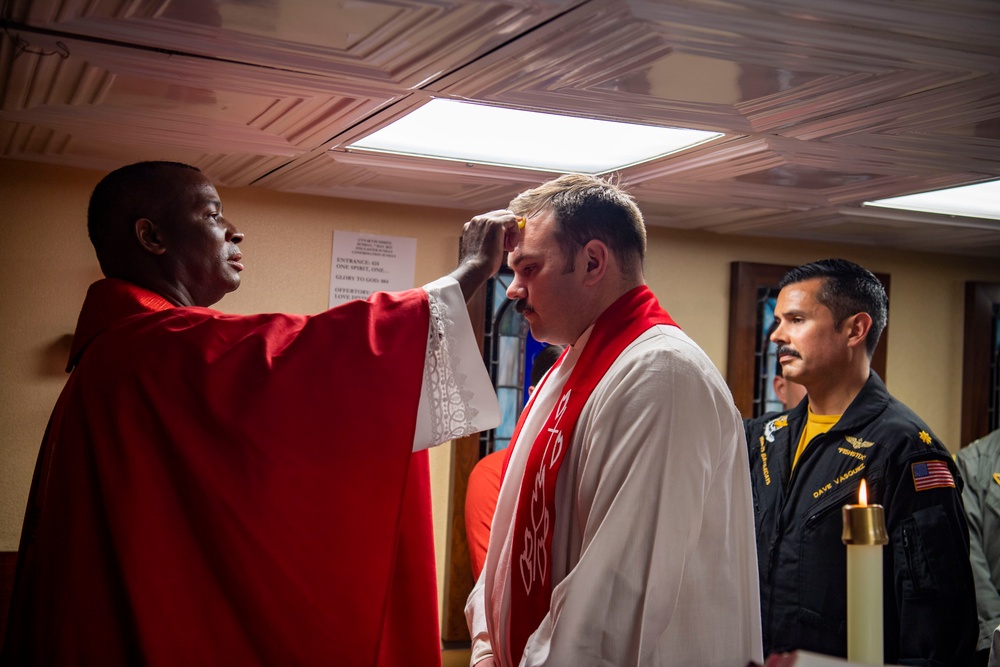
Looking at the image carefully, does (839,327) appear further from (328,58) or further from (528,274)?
(328,58)

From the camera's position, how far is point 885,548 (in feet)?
9.30

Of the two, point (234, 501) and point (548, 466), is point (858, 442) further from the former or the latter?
point (234, 501)

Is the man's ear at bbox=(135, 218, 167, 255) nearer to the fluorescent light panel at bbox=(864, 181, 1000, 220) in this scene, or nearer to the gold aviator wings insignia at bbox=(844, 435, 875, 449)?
the gold aviator wings insignia at bbox=(844, 435, 875, 449)

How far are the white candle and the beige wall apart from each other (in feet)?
Result: 11.4

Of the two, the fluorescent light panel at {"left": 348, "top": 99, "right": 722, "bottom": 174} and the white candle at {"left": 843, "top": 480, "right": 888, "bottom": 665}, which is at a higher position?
the fluorescent light panel at {"left": 348, "top": 99, "right": 722, "bottom": 174}

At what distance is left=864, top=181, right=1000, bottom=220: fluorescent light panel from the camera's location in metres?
3.59

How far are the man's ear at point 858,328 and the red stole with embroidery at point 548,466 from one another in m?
1.27

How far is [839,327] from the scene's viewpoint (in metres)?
3.08

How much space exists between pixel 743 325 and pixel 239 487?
11.1ft

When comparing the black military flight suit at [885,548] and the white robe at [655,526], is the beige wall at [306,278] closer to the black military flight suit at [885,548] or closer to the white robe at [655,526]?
the black military flight suit at [885,548]

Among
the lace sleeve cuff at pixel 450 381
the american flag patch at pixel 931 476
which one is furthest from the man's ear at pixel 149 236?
the american flag patch at pixel 931 476

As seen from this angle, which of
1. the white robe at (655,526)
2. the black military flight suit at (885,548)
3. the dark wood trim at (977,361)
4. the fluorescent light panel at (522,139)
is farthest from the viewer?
the dark wood trim at (977,361)

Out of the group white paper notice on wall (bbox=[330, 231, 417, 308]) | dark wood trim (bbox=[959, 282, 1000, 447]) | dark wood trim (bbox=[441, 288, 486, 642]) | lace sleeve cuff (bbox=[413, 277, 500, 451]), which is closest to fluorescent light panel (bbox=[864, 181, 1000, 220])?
dark wood trim (bbox=[959, 282, 1000, 447])

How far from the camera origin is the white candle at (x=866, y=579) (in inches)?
31.0
